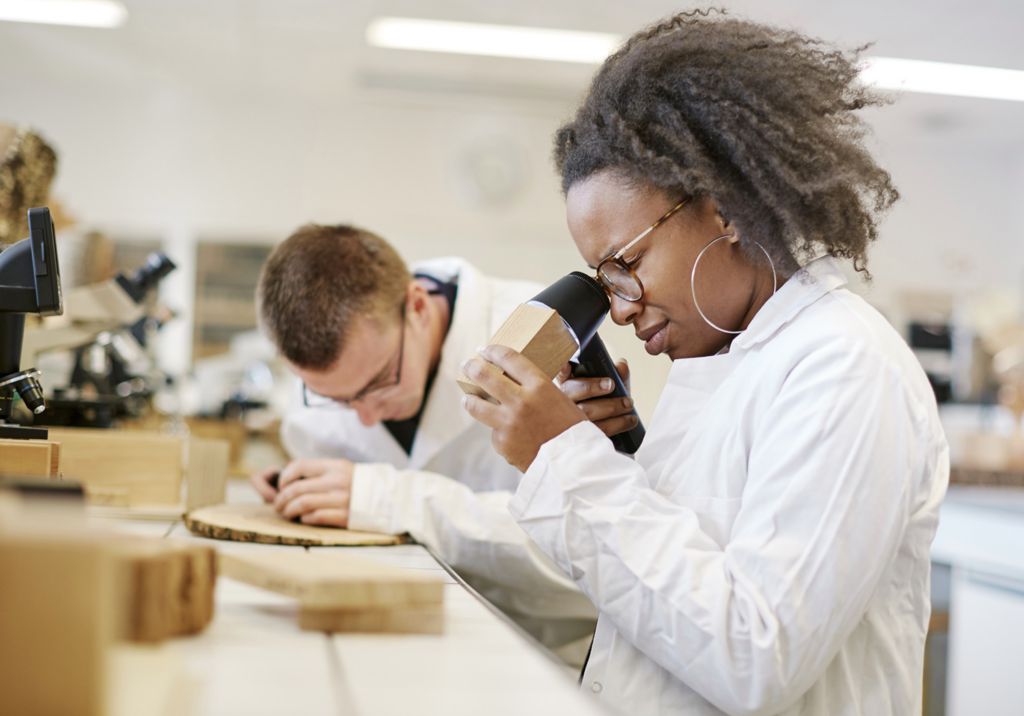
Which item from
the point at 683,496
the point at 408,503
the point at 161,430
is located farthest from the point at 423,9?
the point at 683,496

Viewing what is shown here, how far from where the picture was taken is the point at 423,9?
13.0 feet

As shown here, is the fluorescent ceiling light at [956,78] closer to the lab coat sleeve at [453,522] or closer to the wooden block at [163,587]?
the lab coat sleeve at [453,522]

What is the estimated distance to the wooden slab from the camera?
1.15 meters

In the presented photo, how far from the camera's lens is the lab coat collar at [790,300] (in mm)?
945

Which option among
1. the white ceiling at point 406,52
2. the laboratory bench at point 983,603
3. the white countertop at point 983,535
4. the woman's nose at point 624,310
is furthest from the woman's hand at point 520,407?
the white ceiling at point 406,52

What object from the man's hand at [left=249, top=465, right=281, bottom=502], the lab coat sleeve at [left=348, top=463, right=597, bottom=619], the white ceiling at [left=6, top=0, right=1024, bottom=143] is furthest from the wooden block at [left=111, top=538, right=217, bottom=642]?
the white ceiling at [left=6, top=0, right=1024, bottom=143]

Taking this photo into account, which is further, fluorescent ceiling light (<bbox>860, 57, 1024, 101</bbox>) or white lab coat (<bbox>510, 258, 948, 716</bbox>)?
fluorescent ceiling light (<bbox>860, 57, 1024, 101</bbox>)

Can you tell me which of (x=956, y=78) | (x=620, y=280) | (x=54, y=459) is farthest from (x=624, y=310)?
(x=956, y=78)

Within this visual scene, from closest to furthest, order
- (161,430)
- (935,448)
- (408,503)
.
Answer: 1. (935,448)
2. (408,503)
3. (161,430)

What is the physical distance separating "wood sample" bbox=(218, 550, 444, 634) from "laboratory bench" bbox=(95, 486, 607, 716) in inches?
0.4

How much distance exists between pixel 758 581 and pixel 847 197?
50 cm

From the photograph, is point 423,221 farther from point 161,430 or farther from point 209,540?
point 209,540

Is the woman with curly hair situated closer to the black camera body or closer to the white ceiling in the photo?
the black camera body

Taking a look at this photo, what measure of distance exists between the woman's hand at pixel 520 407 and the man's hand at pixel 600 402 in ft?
0.78
